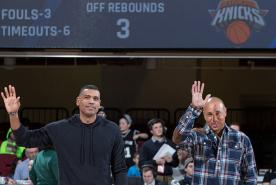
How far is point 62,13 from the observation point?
12.7 metres

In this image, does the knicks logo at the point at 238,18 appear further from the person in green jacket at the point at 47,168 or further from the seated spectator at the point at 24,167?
the person in green jacket at the point at 47,168

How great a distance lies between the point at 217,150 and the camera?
20.3 ft

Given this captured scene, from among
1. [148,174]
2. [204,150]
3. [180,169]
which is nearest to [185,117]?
[204,150]

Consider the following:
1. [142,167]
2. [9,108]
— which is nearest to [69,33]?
[142,167]

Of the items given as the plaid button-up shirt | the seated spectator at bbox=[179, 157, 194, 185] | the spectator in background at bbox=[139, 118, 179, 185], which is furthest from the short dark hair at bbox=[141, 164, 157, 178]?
the plaid button-up shirt

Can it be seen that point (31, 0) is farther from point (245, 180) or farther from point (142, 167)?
point (245, 180)

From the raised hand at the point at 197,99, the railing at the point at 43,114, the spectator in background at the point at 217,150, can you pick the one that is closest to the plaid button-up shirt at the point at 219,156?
the spectator in background at the point at 217,150

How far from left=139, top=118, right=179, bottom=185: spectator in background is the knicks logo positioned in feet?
6.44

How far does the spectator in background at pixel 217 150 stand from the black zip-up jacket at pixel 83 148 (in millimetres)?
557

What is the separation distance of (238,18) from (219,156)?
22.2 feet

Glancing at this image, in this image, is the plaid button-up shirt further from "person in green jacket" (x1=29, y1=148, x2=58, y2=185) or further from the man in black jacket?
"person in green jacket" (x1=29, y1=148, x2=58, y2=185)

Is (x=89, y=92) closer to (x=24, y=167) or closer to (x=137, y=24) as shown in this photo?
(x=137, y=24)

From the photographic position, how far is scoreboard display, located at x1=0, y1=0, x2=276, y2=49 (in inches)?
498

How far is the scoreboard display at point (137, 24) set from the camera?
12648 mm
